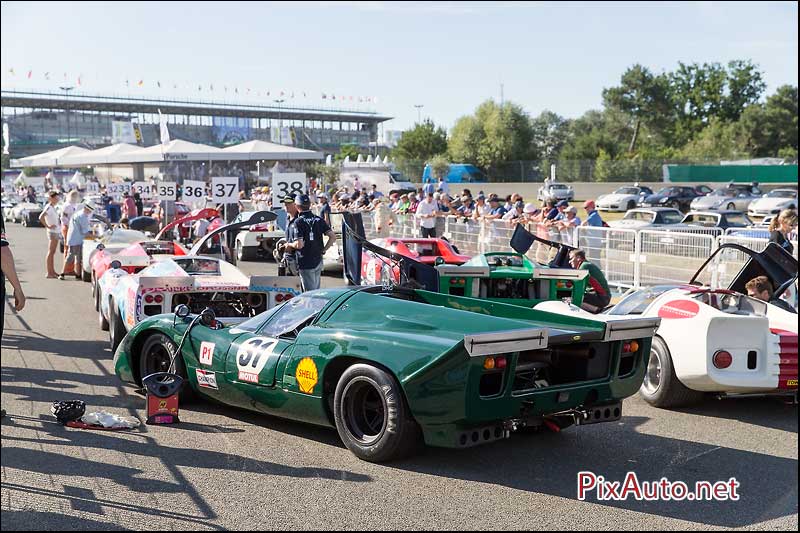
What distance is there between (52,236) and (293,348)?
12.7 meters

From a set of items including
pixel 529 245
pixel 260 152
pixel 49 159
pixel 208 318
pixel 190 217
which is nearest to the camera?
pixel 208 318

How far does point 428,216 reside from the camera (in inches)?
760

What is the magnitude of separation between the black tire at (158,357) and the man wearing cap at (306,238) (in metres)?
3.49

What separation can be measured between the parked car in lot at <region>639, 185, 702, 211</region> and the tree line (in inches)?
581

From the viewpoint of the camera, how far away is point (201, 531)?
4.38m

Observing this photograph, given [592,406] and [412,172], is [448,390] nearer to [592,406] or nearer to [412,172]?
[592,406]

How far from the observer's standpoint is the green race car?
5191mm

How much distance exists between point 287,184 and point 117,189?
1650 cm

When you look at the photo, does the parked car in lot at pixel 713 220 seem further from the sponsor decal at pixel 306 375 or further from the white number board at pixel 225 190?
the sponsor decal at pixel 306 375

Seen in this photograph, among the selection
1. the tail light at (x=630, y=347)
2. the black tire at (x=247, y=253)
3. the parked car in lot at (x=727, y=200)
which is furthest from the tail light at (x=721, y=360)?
the parked car in lot at (x=727, y=200)

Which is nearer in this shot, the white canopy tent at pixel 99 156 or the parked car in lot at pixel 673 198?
the white canopy tent at pixel 99 156

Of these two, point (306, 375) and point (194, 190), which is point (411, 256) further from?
point (194, 190)

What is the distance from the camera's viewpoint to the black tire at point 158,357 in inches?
277

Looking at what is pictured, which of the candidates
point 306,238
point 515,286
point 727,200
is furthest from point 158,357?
point 727,200
